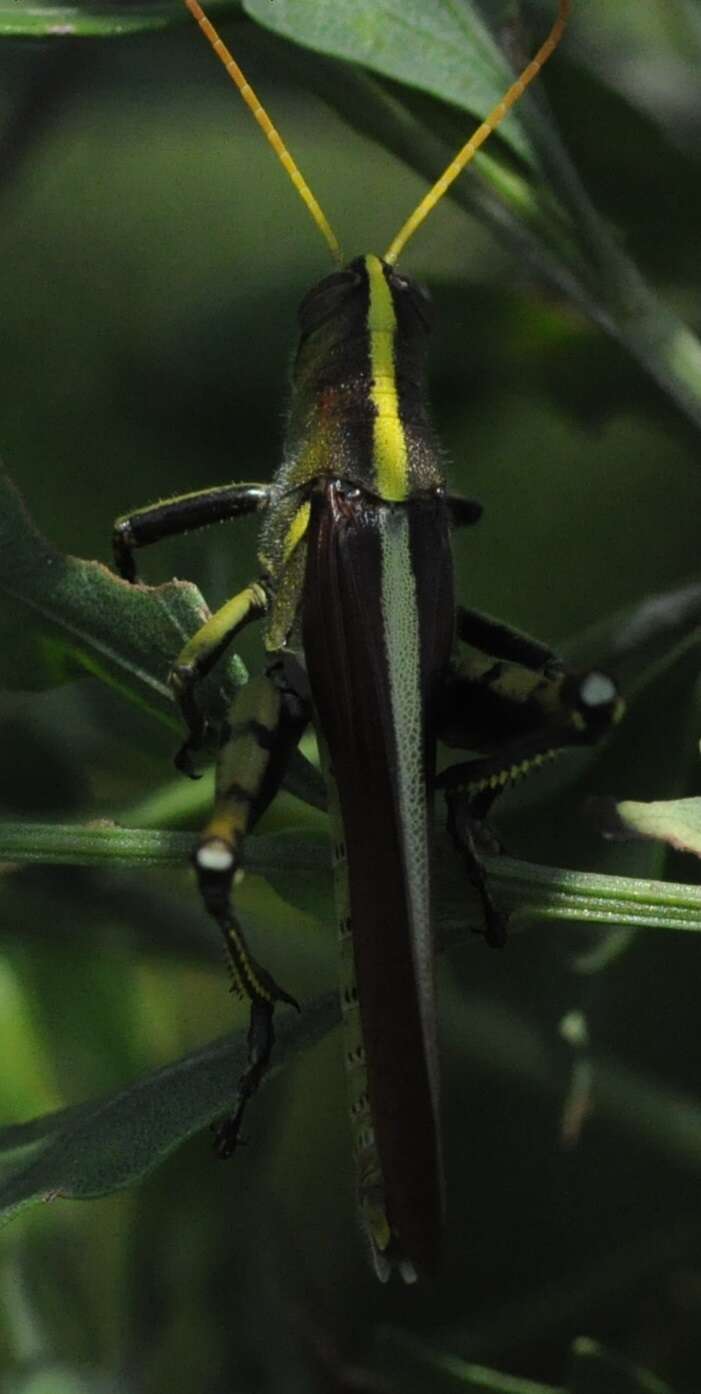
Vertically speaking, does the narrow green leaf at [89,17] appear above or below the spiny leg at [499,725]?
above

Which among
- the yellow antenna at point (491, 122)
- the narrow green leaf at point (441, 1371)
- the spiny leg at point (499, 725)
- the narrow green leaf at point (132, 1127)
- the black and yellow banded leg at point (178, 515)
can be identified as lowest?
the narrow green leaf at point (441, 1371)

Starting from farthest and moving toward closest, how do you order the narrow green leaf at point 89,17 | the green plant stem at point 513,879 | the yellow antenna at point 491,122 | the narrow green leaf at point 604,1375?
the yellow antenna at point 491,122
the narrow green leaf at point 89,17
the narrow green leaf at point 604,1375
the green plant stem at point 513,879

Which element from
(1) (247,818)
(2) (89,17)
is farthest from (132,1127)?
(2) (89,17)

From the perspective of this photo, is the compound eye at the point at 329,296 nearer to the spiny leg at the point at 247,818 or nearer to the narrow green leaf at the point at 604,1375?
the spiny leg at the point at 247,818

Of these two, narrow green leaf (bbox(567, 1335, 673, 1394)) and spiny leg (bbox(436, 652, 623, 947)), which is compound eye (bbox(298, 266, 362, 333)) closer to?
spiny leg (bbox(436, 652, 623, 947))

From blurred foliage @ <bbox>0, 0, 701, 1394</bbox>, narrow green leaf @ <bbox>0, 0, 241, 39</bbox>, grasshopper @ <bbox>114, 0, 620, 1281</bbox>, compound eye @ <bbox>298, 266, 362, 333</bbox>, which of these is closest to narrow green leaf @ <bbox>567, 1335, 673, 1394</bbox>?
blurred foliage @ <bbox>0, 0, 701, 1394</bbox>

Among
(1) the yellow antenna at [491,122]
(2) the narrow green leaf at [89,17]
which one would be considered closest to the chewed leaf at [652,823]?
(1) the yellow antenna at [491,122]

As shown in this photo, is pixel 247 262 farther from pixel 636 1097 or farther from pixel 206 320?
pixel 636 1097
